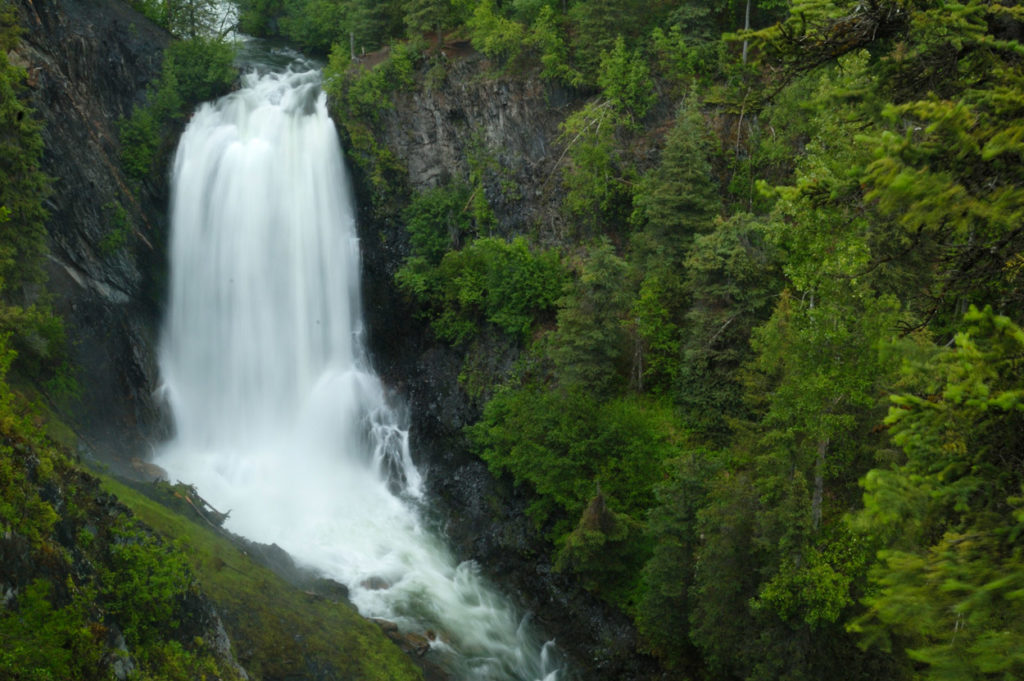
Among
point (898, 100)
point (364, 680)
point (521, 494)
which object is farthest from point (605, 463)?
point (898, 100)

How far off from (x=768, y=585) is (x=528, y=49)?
2188 cm

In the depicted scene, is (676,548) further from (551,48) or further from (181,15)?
(181,15)

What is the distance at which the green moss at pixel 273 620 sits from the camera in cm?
1273

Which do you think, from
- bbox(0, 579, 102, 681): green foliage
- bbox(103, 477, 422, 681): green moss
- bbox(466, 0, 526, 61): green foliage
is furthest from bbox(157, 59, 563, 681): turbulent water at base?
bbox(0, 579, 102, 681): green foliage

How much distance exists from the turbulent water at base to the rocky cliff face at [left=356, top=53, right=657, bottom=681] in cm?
95

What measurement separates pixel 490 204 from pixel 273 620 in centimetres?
1717

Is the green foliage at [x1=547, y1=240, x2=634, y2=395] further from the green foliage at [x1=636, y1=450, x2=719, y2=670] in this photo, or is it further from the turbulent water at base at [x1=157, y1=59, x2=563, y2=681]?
the turbulent water at base at [x1=157, y1=59, x2=563, y2=681]

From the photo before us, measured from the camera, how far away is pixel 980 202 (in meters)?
4.70

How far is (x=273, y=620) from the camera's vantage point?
1351cm

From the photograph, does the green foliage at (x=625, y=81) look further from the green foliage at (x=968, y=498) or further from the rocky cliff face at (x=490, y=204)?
the green foliage at (x=968, y=498)

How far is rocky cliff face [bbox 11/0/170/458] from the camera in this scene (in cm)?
2175

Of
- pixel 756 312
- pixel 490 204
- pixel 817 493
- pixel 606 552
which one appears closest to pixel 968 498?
pixel 817 493

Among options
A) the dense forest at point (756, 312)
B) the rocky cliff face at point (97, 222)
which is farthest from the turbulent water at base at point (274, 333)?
the dense forest at point (756, 312)

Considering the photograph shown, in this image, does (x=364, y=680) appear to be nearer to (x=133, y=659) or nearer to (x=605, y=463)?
(x=133, y=659)
